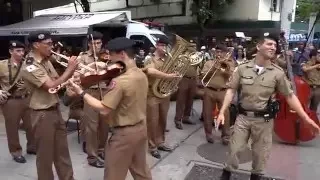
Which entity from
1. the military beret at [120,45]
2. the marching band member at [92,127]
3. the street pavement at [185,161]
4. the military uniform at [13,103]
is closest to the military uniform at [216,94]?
the street pavement at [185,161]

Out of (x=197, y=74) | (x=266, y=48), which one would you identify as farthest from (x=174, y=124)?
(x=266, y=48)

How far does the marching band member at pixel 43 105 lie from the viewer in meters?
4.12

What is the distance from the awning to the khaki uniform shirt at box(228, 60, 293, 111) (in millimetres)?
7246

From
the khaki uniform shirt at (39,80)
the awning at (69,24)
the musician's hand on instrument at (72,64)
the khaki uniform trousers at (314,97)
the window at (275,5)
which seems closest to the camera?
the musician's hand on instrument at (72,64)

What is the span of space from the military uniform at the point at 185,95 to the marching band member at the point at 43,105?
152 inches

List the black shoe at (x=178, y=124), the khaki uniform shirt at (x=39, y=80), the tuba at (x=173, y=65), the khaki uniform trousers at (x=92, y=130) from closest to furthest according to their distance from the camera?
the khaki uniform shirt at (x=39, y=80) → the khaki uniform trousers at (x=92, y=130) → the tuba at (x=173, y=65) → the black shoe at (x=178, y=124)

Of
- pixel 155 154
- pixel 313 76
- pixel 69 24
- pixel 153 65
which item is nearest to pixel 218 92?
pixel 153 65

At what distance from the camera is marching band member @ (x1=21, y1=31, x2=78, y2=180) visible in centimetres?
412

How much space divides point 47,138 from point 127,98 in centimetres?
125

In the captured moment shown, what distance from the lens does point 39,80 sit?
410 centimetres

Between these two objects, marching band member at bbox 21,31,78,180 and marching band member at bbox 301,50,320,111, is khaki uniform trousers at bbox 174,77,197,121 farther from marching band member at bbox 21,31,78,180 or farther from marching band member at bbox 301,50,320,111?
marching band member at bbox 21,31,78,180

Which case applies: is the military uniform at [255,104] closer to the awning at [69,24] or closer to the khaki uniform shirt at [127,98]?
the khaki uniform shirt at [127,98]

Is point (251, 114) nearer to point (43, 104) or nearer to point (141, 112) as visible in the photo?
point (141, 112)

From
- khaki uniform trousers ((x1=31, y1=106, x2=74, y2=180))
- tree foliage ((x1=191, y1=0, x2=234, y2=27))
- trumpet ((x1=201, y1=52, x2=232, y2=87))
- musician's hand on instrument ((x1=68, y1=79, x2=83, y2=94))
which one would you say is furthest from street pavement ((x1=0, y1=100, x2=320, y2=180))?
tree foliage ((x1=191, y1=0, x2=234, y2=27))
